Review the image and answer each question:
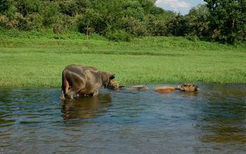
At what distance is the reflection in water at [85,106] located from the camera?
11.4 m

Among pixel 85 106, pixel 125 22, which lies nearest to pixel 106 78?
pixel 85 106

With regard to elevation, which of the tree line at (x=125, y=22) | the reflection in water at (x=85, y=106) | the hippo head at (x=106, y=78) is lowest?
the reflection in water at (x=85, y=106)

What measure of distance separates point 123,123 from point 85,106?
8.95 ft

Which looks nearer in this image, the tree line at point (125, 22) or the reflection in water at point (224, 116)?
the reflection in water at point (224, 116)

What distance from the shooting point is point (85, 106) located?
503 inches

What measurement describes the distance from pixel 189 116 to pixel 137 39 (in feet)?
134

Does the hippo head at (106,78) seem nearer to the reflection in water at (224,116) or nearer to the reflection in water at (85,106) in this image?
the reflection in water at (85,106)

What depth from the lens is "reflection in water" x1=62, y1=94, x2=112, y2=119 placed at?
11438 millimetres

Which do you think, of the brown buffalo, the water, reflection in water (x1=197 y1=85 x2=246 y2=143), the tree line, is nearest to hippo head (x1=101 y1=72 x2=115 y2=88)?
the brown buffalo

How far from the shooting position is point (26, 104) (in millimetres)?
12945

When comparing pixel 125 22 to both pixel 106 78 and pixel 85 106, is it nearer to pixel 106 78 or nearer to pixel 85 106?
pixel 106 78

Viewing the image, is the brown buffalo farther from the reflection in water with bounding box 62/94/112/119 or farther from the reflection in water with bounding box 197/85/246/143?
the reflection in water with bounding box 197/85/246/143

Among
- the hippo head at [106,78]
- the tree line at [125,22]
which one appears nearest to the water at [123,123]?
the hippo head at [106,78]

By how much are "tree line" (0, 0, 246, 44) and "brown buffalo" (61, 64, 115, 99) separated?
1440 inches
